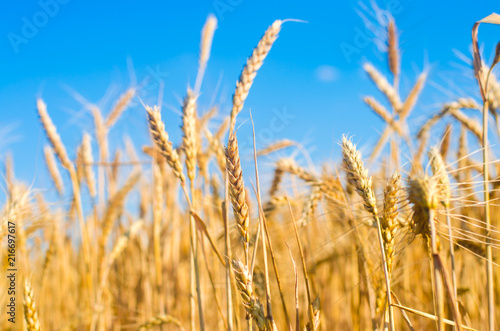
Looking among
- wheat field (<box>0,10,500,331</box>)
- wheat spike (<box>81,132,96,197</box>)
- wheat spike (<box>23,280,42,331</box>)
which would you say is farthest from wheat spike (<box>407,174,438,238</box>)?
wheat spike (<box>81,132,96,197</box>)

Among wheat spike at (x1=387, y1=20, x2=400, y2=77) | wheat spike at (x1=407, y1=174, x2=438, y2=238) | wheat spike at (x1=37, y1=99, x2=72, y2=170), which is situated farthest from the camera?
wheat spike at (x1=387, y1=20, x2=400, y2=77)

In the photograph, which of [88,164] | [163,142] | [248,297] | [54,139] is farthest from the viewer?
[88,164]

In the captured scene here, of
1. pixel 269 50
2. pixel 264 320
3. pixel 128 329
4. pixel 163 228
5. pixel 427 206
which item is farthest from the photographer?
pixel 163 228

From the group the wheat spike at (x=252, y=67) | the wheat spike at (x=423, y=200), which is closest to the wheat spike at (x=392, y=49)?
the wheat spike at (x=252, y=67)

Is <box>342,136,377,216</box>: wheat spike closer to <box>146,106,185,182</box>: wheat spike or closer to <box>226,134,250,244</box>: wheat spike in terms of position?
<box>226,134,250,244</box>: wheat spike

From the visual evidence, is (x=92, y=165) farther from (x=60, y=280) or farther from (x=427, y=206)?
(x=427, y=206)

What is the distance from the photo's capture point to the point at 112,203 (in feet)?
7.58

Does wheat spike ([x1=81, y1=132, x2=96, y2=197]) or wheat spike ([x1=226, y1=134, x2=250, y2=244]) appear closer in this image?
wheat spike ([x1=226, y1=134, x2=250, y2=244])

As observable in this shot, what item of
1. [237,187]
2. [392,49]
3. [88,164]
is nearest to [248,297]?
[237,187]

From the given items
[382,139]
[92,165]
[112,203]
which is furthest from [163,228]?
[382,139]

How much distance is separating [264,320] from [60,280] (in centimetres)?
260

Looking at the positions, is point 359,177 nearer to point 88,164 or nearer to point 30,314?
point 30,314

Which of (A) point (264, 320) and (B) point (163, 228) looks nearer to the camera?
(A) point (264, 320)

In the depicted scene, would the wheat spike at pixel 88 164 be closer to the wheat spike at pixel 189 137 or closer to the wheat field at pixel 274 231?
the wheat field at pixel 274 231
